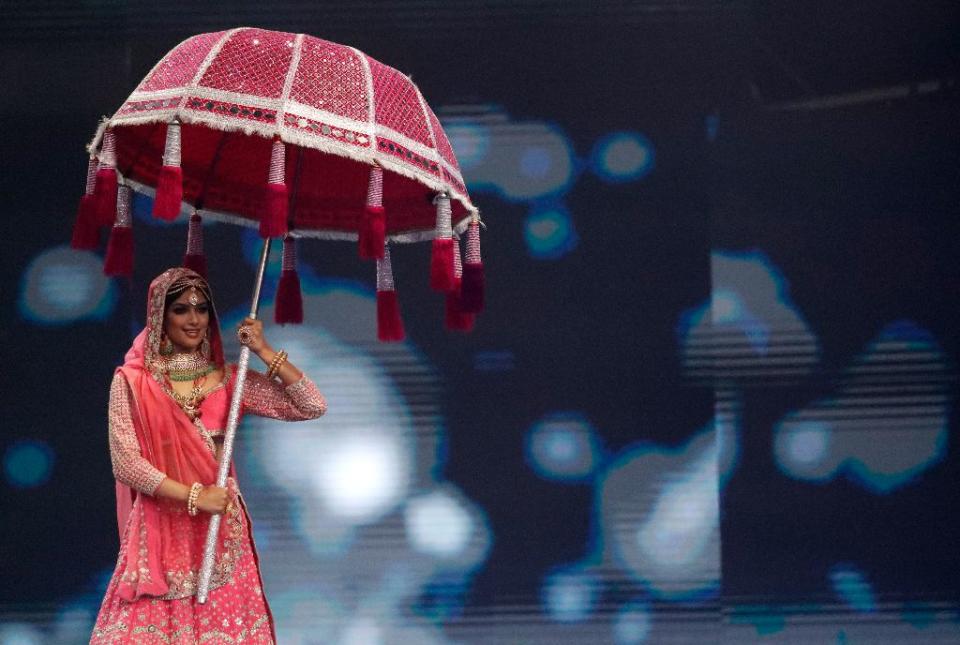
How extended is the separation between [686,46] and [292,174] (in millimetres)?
1810

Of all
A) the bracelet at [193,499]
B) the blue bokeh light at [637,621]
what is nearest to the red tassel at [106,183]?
the bracelet at [193,499]

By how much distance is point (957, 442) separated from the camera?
4.12 meters

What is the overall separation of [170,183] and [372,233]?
43cm

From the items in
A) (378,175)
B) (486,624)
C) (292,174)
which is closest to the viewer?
(378,175)

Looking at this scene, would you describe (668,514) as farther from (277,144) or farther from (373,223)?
(277,144)

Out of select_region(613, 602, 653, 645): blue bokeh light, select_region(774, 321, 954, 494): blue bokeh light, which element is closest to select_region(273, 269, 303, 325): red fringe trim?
select_region(613, 602, 653, 645): blue bokeh light

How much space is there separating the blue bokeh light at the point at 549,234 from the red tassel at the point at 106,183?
1946mm

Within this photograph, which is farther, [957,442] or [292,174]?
[957,442]

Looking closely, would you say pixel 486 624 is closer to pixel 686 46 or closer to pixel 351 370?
pixel 351 370

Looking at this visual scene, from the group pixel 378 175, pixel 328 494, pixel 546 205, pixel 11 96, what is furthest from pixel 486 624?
pixel 11 96

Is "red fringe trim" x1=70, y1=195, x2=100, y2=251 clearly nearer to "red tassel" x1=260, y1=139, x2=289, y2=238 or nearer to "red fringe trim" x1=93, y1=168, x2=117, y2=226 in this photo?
"red fringe trim" x1=93, y1=168, x2=117, y2=226

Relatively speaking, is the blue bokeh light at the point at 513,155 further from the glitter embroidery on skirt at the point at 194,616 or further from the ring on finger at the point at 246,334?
the glitter embroidery on skirt at the point at 194,616

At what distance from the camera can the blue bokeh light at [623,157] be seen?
13.7ft

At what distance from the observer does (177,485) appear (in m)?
2.52
